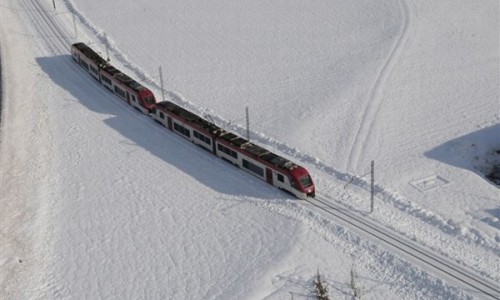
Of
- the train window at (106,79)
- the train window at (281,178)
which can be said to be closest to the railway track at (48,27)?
the train window at (106,79)

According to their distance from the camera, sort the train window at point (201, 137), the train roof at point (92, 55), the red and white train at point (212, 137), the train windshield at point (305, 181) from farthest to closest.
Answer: the train roof at point (92, 55), the train window at point (201, 137), the red and white train at point (212, 137), the train windshield at point (305, 181)

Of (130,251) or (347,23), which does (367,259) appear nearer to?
(130,251)

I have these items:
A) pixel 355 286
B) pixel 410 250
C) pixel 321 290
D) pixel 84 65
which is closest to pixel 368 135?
pixel 410 250

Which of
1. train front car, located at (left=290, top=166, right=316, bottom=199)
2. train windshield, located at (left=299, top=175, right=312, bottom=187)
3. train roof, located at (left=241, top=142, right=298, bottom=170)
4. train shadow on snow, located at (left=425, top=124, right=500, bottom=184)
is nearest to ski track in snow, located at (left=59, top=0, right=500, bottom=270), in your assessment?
train front car, located at (left=290, top=166, right=316, bottom=199)

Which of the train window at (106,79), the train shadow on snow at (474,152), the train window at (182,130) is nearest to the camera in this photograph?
the train shadow on snow at (474,152)

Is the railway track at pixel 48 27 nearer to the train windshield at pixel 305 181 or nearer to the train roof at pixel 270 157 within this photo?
the train roof at pixel 270 157

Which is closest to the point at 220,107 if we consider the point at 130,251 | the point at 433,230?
the point at 130,251

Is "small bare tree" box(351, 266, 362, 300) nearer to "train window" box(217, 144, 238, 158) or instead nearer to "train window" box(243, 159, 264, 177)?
"train window" box(243, 159, 264, 177)

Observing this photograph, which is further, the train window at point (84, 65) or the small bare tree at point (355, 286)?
the train window at point (84, 65)
